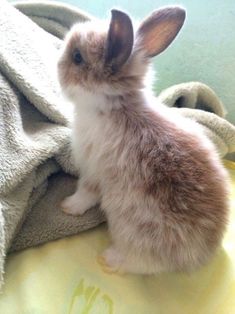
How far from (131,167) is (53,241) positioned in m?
0.22

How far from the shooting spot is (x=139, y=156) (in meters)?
0.89

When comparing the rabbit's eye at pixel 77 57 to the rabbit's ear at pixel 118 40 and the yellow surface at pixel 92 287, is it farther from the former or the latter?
the yellow surface at pixel 92 287

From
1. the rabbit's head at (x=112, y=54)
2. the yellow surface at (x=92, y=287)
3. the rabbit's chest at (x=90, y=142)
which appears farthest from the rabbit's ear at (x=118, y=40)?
the yellow surface at (x=92, y=287)

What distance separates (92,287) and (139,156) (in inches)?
10.0

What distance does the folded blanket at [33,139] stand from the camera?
0.91 m

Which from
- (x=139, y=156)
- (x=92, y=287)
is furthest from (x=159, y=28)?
(x=92, y=287)

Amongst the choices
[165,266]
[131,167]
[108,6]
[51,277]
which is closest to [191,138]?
[131,167]

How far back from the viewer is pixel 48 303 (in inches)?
32.9

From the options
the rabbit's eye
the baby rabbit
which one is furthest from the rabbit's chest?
the rabbit's eye

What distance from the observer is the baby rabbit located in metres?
0.86

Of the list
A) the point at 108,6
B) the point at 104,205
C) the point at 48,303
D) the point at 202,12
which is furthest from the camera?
the point at 108,6

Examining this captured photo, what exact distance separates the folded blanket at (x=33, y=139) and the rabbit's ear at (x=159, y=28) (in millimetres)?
216

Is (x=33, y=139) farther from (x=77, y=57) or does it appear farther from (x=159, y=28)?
(x=159, y=28)

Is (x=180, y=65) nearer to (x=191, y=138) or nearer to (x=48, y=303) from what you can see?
(x=191, y=138)
